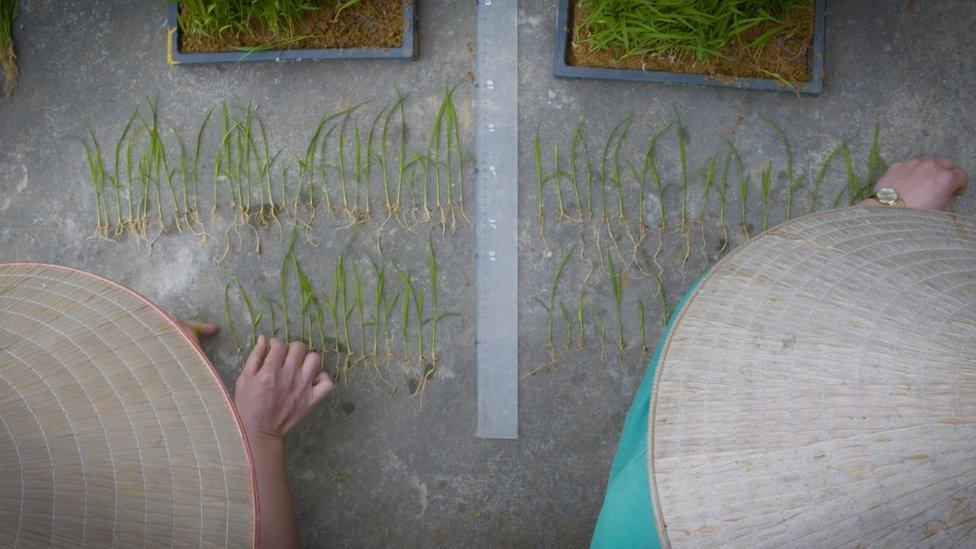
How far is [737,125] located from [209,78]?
1.29m

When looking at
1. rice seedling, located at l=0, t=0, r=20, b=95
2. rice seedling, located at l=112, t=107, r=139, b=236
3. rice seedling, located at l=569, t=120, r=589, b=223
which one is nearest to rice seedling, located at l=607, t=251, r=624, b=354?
rice seedling, located at l=569, t=120, r=589, b=223

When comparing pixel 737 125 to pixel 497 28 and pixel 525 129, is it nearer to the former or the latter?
pixel 525 129

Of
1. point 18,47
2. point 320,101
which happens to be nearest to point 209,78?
point 320,101

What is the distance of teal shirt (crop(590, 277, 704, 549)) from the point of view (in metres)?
1.12

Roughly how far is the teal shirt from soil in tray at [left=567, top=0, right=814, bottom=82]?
2.39 feet

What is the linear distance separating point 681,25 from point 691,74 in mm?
113

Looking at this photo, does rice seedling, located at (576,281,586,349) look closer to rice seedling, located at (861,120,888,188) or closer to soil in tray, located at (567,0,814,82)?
soil in tray, located at (567,0,814,82)

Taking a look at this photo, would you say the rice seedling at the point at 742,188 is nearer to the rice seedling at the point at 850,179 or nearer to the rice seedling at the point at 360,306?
the rice seedling at the point at 850,179

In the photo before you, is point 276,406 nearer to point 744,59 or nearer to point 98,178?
point 98,178

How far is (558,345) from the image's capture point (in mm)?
1762

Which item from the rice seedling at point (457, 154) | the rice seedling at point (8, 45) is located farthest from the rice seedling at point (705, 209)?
the rice seedling at point (8, 45)

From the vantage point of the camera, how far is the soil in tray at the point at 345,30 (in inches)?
67.3

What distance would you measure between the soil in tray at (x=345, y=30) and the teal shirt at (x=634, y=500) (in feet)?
3.22

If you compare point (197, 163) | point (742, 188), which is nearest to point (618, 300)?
point (742, 188)
